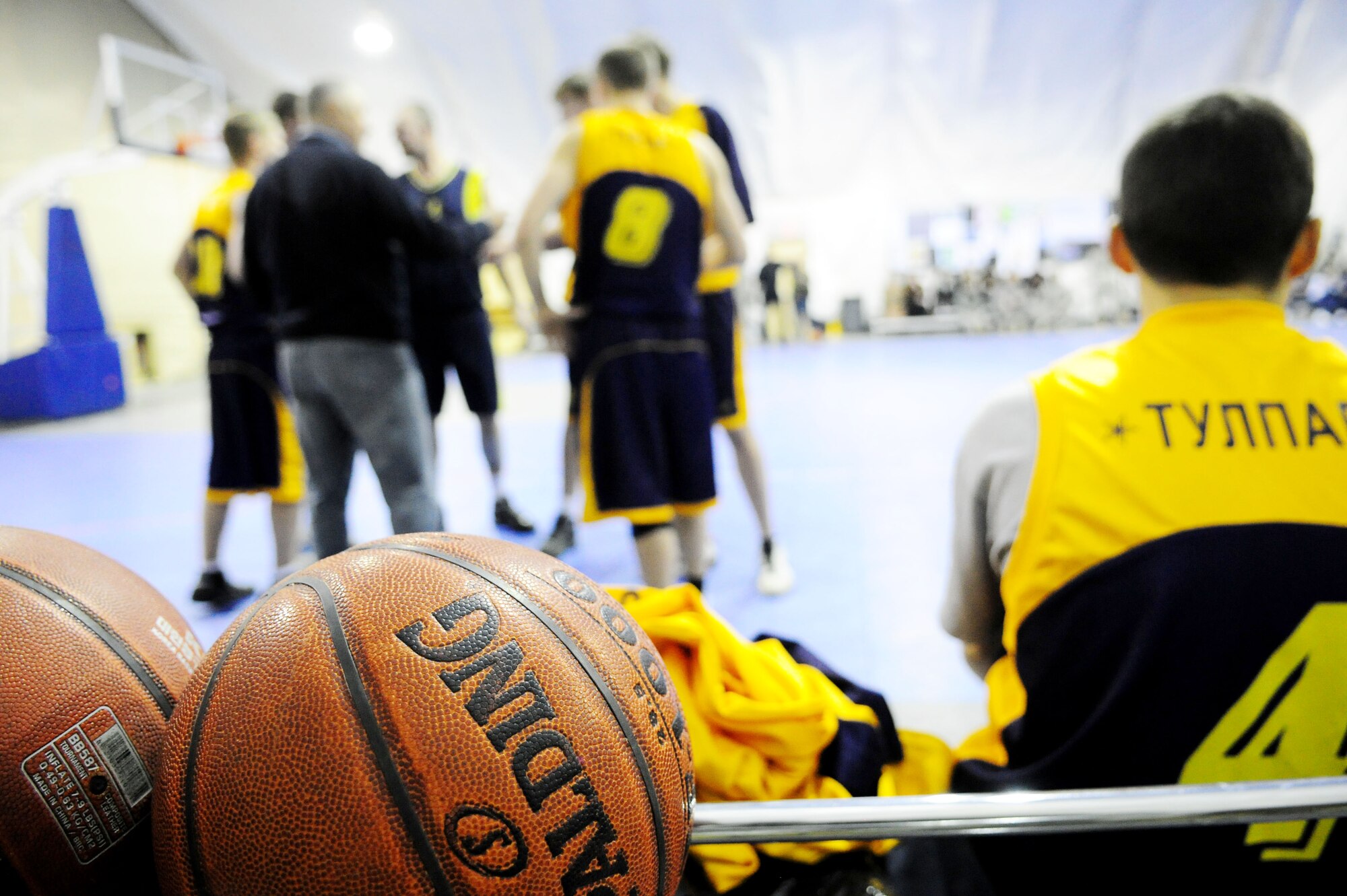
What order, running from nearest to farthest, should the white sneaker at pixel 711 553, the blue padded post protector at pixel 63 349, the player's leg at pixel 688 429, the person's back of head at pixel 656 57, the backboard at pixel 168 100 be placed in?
the player's leg at pixel 688 429 < the person's back of head at pixel 656 57 < the white sneaker at pixel 711 553 < the blue padded post protector at pixel 63 349 < the backboard at pixel 168 100

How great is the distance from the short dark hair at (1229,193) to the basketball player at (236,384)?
99.0 inches

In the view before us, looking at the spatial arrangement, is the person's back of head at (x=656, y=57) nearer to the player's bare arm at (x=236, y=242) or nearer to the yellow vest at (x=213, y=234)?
→ the player's bare arm at (x=236, y=242)

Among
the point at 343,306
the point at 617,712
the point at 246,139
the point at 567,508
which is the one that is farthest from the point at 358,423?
the point at 617,712

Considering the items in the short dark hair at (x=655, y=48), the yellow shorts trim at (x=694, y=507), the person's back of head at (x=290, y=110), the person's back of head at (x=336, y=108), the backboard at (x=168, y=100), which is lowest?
the yellow shorts trim at (x=694, y=507)

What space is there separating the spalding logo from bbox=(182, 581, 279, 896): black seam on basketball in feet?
0.77

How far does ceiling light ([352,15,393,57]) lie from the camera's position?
29.4ft

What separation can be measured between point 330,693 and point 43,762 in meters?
0.34

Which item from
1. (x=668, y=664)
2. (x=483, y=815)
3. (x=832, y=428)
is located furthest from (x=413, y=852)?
(x=832, y=428)

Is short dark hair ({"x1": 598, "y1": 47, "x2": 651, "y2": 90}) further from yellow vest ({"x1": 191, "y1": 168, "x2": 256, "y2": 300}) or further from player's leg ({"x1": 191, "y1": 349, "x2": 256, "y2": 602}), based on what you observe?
player's leg ({"x1": 191, "y1": 349, "x2": 256, "y2": 602})

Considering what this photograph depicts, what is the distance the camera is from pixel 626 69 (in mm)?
1919

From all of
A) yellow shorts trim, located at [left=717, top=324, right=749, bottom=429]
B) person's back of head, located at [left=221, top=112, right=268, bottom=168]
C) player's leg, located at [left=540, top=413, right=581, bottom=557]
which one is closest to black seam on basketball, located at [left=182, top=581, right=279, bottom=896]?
yellow shorts trim, located at [left=717, top=324, right=749, bottom=429]

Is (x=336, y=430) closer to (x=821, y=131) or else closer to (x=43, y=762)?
(x=43, y=762)

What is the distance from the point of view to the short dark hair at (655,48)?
2162mm

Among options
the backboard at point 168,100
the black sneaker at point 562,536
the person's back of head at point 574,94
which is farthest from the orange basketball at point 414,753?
the backboard at point 168,100
